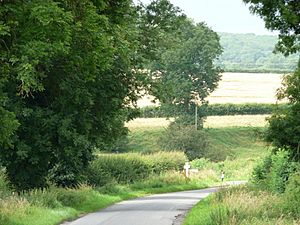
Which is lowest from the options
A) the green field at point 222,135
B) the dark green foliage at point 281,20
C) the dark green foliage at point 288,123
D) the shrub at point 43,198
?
the green field at point 222,135

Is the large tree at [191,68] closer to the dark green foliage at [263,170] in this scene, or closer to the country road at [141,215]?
the dark green foliage at [263,170]

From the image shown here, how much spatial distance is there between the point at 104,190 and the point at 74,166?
15.4 ft

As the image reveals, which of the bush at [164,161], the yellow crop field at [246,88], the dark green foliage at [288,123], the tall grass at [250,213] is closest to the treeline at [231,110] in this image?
the yellow crop field at [246,88]

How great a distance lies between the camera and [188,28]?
108m

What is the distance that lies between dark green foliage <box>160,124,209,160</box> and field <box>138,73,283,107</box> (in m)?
22.1

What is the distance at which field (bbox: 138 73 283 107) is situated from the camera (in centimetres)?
12675

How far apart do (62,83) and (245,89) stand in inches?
4490

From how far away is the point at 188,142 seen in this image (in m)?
89.4

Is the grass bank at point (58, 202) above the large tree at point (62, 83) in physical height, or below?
below

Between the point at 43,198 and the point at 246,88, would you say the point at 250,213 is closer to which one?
the point at 43,198

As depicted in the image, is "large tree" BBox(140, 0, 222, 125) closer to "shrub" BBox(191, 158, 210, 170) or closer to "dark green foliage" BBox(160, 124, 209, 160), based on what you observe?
"dark green foliage" BBox(160, 124, 209, 160)

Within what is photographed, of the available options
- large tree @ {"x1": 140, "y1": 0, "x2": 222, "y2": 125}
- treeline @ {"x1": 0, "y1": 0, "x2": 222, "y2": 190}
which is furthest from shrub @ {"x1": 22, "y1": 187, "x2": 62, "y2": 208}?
large tree @ {"x1": 140, "y1": 0, "x2": 222, "y2": 125}

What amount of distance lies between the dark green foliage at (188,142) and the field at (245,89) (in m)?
22.1

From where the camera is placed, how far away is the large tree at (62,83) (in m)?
18.7
